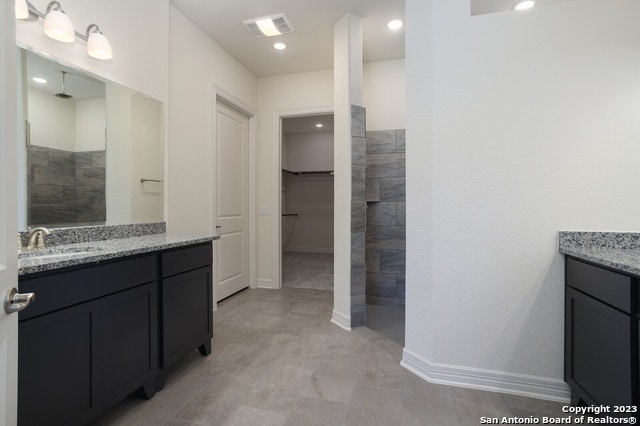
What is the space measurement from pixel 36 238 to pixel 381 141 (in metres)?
2.91

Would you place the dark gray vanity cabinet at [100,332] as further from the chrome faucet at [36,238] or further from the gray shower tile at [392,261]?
the gray shower tile at [392,261]

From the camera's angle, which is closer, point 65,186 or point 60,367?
point 60,367

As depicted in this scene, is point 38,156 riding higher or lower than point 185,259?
higher

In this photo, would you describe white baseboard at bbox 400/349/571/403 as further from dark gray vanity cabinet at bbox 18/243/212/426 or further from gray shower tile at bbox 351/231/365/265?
dark gray vanity cabinet at bbox 18/243/212/426

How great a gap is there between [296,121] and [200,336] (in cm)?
468

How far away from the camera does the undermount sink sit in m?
1.33

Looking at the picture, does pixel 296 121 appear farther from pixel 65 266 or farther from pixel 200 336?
pixel 65 266

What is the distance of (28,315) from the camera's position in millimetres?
1070

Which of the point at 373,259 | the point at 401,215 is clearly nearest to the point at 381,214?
the point at 401,215

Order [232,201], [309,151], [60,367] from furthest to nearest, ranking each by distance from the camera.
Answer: [309,151] → [232,201] → [60,367]

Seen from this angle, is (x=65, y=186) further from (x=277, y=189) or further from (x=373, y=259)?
(x=373, y=259)

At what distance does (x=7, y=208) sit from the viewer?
0.74 m

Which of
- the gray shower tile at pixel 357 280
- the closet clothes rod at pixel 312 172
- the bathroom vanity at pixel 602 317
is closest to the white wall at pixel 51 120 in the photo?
the gray shower tile at pixel 357 280

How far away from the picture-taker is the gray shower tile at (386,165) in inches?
125
